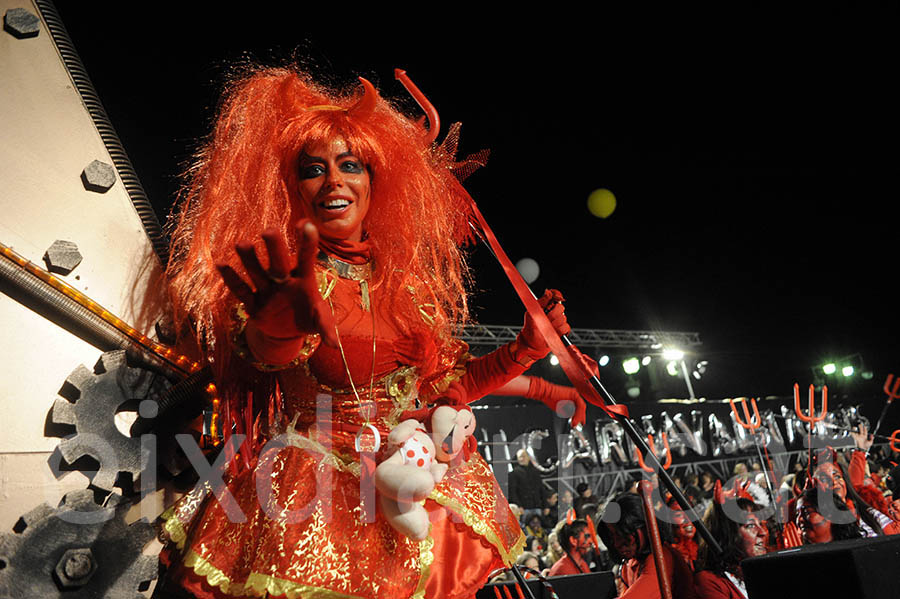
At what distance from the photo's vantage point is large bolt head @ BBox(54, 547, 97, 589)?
141 cm

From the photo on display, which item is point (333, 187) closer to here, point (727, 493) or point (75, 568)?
point (75, 568)

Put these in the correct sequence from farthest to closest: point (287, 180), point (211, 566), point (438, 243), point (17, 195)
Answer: point (438, 243) < point (287, 180) < point (17, 195) < point (211, 566)

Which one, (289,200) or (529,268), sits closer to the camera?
(289,200)

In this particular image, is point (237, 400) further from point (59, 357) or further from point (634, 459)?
point (634, 459)

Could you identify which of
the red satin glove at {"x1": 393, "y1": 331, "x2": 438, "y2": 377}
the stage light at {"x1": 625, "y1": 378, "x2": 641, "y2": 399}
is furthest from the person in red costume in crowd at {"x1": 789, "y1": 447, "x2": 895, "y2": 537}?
the stage light at {"x1": 625, "y1": 378, "x2": 641, "y2": 399}

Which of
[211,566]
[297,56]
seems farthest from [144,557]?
[297,56]

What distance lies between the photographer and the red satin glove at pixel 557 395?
1.90 m

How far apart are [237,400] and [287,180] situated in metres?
0.63

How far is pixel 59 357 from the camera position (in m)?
1.52

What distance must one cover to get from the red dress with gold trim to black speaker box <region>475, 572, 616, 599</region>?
125 cm

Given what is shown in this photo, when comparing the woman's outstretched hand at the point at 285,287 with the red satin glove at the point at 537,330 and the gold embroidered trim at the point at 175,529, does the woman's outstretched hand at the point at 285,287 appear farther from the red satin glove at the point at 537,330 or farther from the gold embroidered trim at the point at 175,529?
the red satin glove at the point at 537,330

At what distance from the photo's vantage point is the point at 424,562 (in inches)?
52.6

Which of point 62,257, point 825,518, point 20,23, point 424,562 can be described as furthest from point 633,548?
point 20,23

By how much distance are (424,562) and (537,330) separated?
27.5 inches
